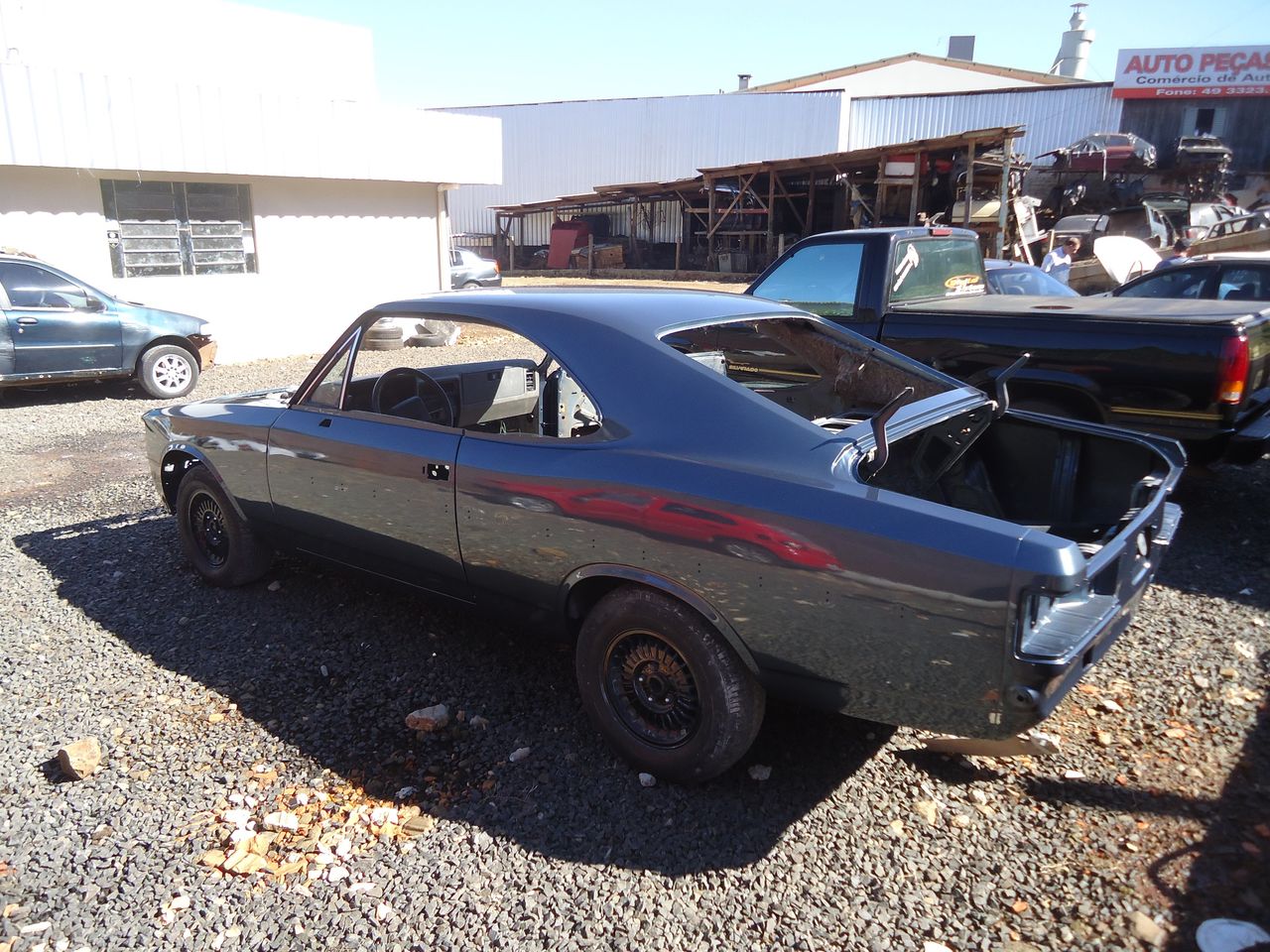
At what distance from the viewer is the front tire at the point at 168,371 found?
10.7 meters

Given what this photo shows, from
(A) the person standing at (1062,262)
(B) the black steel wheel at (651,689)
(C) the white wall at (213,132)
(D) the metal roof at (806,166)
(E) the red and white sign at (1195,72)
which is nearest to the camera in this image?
(B) the black steel wheel at (651,689)

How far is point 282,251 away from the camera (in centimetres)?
1352

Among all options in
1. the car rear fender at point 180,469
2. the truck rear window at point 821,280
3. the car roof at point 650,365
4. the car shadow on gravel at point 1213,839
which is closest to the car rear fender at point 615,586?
the car roof at point 650,365

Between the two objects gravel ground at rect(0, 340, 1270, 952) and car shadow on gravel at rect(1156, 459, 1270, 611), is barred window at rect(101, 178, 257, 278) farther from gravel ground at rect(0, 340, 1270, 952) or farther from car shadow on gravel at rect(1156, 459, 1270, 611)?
car shadow on gravel at rect(1156, 459, 1270, 611)

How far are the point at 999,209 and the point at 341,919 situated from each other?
2264cm

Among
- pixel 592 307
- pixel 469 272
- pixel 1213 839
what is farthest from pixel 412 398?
pixel 469 272

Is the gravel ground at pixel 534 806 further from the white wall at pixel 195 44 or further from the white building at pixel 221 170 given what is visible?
the white wall at pixel 195 44

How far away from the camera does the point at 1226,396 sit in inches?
196

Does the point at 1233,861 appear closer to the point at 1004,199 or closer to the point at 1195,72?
the point at 1004,199

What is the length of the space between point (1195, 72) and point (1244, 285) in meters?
28.3

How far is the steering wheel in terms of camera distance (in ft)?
12.9

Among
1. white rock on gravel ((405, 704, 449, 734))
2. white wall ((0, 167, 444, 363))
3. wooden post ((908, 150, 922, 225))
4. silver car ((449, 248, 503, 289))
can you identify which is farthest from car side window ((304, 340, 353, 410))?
wooden post ((908, 150, 922, 225))

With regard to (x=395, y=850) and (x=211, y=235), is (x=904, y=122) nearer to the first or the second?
(x=211, y=235)

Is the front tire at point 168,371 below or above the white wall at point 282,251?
below
